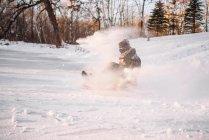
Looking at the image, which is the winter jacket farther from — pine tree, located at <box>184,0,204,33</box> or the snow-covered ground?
pine tree, located at <box>184,0,204,33</box>

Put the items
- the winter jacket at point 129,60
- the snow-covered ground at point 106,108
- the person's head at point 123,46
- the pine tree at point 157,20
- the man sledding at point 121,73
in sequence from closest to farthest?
the snow-covered ground at point 106,108
the man sledding at point 121,73
the winter jacket at point 129,60
the person's head at point 123,46
the pine tree at point 157,20

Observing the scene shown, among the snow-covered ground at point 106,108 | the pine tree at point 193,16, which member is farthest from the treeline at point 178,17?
the snow-covered ground at point 106,108

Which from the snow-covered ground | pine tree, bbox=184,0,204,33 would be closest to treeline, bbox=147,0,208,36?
pine tree, bbox=184,0,204,33

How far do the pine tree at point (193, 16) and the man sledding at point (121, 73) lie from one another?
49.2 metres

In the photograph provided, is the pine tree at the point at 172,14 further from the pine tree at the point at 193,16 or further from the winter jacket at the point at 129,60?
the winter jacket at the point at 129,60

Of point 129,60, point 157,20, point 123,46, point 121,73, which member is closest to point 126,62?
point 129,60

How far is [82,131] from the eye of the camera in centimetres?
535

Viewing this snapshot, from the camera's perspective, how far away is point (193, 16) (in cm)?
5759

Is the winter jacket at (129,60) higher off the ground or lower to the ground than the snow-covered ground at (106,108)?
higher

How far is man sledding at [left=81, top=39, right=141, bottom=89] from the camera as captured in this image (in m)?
9.63

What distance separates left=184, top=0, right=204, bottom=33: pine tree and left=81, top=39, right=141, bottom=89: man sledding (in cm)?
4924

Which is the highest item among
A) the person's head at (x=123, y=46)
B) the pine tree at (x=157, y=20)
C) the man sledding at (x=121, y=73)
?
the pine tree at (x=157, y=20)

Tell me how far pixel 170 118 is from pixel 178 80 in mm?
5003

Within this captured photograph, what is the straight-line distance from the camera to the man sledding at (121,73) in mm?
9633
